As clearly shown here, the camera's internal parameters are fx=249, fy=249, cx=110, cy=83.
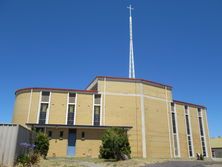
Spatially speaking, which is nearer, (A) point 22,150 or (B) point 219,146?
(A) point 22,150

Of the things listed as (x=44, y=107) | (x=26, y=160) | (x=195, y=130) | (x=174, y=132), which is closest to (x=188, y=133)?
(x=195, y=130)

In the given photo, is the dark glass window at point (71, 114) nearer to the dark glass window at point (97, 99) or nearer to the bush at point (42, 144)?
the dark glass window at point (97, 99)

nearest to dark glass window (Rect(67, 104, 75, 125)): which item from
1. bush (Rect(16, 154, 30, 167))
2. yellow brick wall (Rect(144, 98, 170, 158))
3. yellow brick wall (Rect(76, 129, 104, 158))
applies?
yellow brick wall (Rect(76, 129, 104, 158))

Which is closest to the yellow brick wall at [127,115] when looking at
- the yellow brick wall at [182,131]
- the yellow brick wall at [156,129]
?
the yellow brick wall at [156,129]

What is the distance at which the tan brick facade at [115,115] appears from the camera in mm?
36188

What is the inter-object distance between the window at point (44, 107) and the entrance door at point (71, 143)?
4567 millimetres

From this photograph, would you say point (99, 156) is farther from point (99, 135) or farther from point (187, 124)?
point (187, 124)

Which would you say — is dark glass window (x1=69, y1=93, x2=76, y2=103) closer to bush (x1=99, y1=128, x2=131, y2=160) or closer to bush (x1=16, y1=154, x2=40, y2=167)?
bush (x1=99, y1=128, x2=131, y2=160)

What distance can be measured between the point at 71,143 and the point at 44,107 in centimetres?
707

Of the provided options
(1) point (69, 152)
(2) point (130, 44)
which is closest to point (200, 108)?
(2) point (130, 44)

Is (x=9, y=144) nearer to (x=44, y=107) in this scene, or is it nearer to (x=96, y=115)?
(x=44, y=107)

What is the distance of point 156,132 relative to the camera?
40844mm

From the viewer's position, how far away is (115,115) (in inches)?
1548

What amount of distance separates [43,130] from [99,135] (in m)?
8.09
